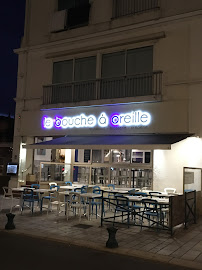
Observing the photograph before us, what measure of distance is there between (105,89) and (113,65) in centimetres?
107

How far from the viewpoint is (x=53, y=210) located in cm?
1143

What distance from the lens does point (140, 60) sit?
13.0m

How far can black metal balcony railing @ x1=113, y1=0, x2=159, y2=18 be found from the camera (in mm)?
12905

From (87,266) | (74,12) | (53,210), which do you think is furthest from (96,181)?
(87,266)

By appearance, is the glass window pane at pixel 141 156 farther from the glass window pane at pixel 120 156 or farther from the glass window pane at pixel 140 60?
the glass window pane at pixel 140 60

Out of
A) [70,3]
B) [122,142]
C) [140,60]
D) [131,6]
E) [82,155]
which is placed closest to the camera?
[122,142]

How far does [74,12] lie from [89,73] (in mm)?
3026

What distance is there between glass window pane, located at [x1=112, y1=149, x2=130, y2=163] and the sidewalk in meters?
4.05

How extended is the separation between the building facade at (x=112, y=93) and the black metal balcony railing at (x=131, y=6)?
4 cm

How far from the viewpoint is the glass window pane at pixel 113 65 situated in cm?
1345

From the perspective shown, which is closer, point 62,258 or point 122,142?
point 62,258

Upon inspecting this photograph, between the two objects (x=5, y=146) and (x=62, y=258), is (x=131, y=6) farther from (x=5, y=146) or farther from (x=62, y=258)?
(x=5, y=146)

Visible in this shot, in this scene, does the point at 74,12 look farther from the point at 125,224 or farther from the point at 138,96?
the point at 125,224

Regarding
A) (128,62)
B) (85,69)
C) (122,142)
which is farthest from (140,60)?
(122,142)
